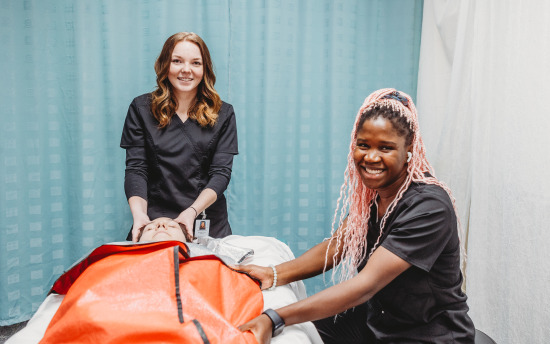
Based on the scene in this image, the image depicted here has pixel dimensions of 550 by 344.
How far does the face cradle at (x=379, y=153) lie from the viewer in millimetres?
1150

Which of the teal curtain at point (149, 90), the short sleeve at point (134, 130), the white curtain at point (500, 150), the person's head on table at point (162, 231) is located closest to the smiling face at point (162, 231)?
the person's head on table at point (162, 231)

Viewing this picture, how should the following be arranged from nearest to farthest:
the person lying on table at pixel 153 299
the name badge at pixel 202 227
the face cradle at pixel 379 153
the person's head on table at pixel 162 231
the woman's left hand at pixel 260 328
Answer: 1. the person lying on table at pixel 153 299
2. the woman's left hand at pixel 260 328
3. the face cradle at pixel 379 153
4. the person's head on table at pixel 162 231
5. the name badge at pixel 202 227

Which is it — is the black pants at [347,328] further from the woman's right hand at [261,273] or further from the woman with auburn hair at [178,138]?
the woman with auburn hair at [178,138]

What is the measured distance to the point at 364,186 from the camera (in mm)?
1333

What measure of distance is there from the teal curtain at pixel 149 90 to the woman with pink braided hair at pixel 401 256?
47.7 inches

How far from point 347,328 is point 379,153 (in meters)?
0.63

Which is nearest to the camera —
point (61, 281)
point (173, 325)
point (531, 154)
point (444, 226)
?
point (173, 325)

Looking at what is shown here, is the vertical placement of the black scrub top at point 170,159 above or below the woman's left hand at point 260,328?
above

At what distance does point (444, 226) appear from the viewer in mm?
1103

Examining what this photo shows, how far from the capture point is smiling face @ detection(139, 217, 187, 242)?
1.50 metres

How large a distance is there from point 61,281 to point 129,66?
1283mm

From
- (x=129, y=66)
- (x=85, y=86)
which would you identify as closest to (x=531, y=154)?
(x=129, y=66)

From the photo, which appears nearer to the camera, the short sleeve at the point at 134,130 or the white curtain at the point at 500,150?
the white curtain at the point at 500,150

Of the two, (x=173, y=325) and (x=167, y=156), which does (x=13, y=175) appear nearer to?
(x=167, y=156)
